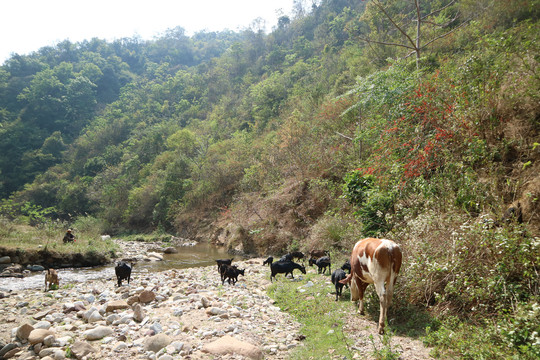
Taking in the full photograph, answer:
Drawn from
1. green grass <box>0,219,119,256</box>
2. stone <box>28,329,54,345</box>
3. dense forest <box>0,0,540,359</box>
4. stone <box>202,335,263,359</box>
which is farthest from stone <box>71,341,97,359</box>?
green grass <box>0,219,119,256</box>

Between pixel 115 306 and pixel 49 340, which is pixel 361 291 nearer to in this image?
pixel 115 306

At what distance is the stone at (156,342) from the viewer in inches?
201

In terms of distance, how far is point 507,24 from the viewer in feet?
58.4

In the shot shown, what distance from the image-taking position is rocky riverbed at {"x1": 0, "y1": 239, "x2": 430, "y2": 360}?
16.2ft

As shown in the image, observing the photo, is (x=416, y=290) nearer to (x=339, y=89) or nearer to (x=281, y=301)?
(x=281, y=301)

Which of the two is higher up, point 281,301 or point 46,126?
point 46,126

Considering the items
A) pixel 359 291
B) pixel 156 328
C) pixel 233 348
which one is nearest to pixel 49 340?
pixel 156 328

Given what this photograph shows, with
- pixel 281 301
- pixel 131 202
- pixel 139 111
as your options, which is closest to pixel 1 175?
pixel 139 111

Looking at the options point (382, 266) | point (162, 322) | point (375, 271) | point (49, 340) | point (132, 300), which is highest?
point (382, 266)

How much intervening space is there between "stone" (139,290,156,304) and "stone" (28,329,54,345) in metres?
2.17

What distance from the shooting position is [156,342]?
515cm

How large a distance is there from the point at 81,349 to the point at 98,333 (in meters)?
0.72

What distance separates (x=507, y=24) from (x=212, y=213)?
26441 mm

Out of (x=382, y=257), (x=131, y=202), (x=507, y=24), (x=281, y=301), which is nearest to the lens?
(x=382, y=257)
